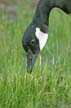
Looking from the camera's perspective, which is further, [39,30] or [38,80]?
[39,30]

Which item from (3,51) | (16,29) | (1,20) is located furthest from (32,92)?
(1,20)

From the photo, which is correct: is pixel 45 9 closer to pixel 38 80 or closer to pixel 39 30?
pixel 39 30

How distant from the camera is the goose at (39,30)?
716cm

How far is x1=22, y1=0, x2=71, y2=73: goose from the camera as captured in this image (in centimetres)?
716

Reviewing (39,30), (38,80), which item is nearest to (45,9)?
(39,30)

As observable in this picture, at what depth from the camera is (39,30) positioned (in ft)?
23.6

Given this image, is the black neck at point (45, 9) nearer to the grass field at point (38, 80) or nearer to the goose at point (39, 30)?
the goose at point (39, 30)

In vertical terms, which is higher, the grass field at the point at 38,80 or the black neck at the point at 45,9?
the black neck at the point at 45,9

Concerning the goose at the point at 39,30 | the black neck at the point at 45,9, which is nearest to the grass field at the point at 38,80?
the goose at the point at 39,30

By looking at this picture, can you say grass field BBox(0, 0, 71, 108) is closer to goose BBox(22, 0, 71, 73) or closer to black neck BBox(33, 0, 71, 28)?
goose BBox(22, 0, 71, 73)

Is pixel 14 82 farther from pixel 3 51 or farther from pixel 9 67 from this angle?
pixel 3 51

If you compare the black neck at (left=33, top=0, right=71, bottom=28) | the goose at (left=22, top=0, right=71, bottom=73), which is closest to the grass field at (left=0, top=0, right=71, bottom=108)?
the goose at (left=22, top=0, right=71, bottom=73)

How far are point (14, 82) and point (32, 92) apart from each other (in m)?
0.25

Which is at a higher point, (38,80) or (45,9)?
(45,9)
